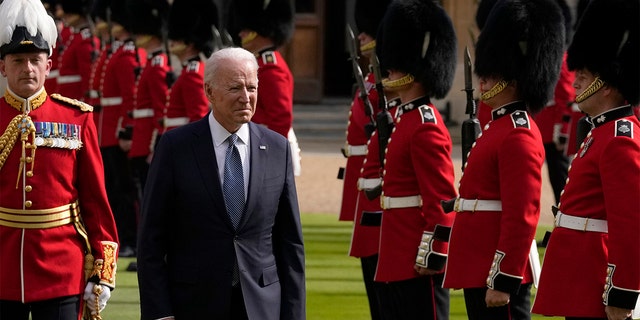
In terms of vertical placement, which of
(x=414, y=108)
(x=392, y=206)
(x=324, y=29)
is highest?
(x=414, y=108)

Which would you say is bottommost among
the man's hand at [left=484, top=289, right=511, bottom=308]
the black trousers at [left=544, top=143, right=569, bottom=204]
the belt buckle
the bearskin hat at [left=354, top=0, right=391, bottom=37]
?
the black trousers at [left=544, top=143, right=569, bottom=204]

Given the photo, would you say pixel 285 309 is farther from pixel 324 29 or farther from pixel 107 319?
pixel 324 29

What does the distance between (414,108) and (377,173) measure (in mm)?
832

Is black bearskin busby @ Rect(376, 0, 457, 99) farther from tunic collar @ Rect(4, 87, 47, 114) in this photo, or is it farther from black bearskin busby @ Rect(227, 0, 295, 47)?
black bearskin busby @ Rect(227, 0, 295, 47)

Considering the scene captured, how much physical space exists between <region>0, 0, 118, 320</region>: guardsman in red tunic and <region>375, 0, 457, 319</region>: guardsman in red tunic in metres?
1.34

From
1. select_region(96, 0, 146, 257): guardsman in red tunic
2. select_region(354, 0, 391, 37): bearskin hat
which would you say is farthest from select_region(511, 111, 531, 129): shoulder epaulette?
select_region(96, 0, 146, 257): guardsman in red tunic

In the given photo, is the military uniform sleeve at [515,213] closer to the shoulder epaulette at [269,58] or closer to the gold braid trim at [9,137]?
the gold braid trim at [9,137]

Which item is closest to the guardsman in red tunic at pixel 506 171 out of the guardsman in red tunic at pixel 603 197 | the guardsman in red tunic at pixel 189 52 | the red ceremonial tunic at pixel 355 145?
the guardsman in red tunic at pixel 603 197

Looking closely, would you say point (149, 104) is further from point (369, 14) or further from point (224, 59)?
point (224, 59)

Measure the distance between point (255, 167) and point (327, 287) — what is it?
405 cm

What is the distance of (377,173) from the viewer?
6.59 metres

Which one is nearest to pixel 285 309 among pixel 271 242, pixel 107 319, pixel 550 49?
pixel 271 242

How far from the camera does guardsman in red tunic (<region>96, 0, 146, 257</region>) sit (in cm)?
958

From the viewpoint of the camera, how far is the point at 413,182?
574 cm
